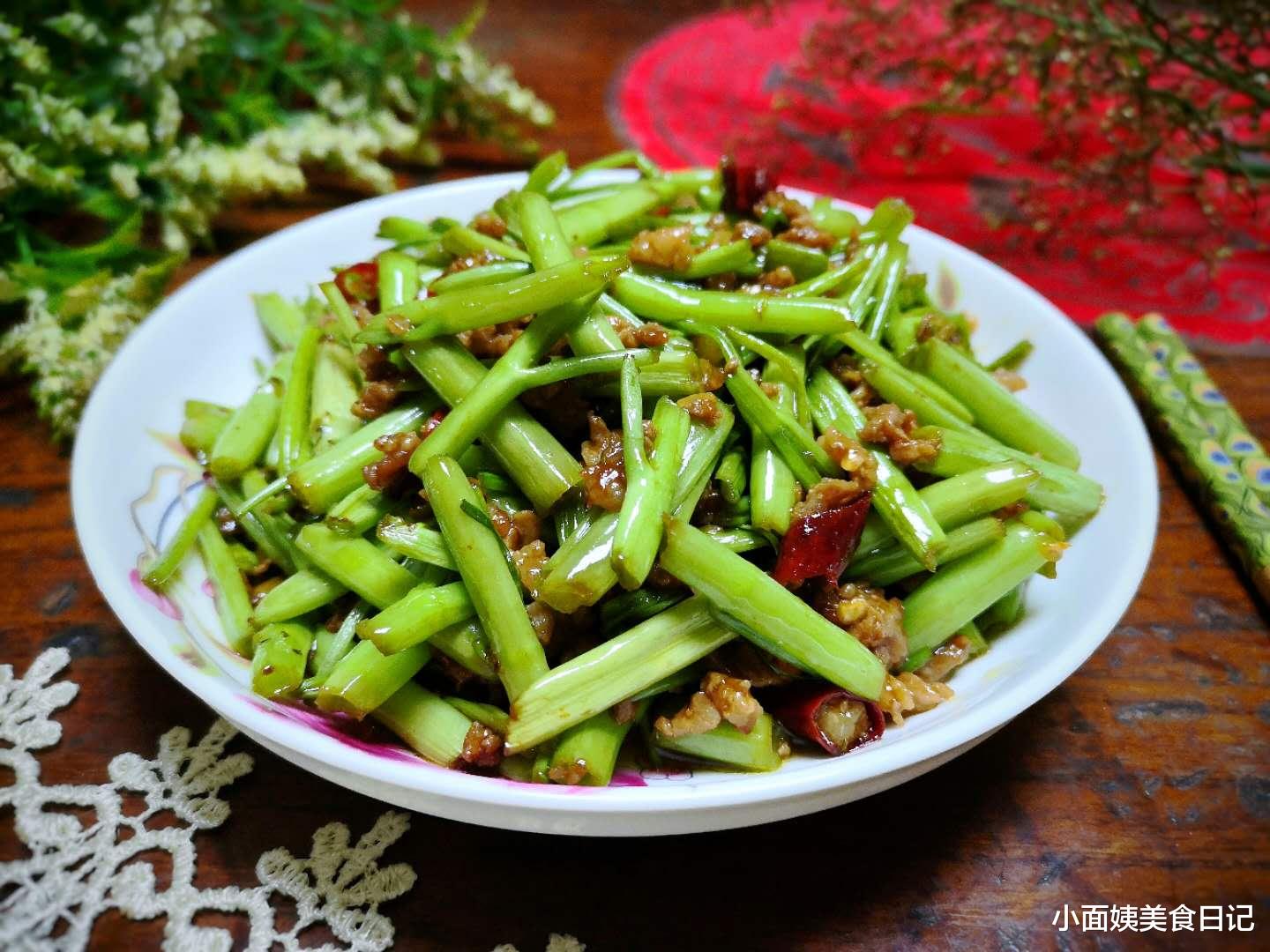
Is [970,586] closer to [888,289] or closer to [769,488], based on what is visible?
[769,488]

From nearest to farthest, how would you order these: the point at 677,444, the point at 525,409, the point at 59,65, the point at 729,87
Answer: the point at 677,444 → the point at 525,409 → the point at 59,65 → the point at 729,87

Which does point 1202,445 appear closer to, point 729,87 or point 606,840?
point 606,840

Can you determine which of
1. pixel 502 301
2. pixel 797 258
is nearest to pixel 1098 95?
pixel 797 258

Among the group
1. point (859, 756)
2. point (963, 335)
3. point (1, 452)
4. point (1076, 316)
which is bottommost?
point (1, 452)

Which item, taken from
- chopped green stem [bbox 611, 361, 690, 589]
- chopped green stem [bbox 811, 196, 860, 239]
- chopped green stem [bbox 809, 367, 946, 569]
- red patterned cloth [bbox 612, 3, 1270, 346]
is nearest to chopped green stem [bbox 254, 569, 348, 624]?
chopped green stem [bbox 611, 361, 690, 589]

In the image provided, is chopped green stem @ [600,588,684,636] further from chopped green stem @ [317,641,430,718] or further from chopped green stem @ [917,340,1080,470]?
chopped green stem @ [917,340,1080,470]

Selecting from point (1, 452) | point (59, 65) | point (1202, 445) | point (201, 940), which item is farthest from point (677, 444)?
point (59, 65)
